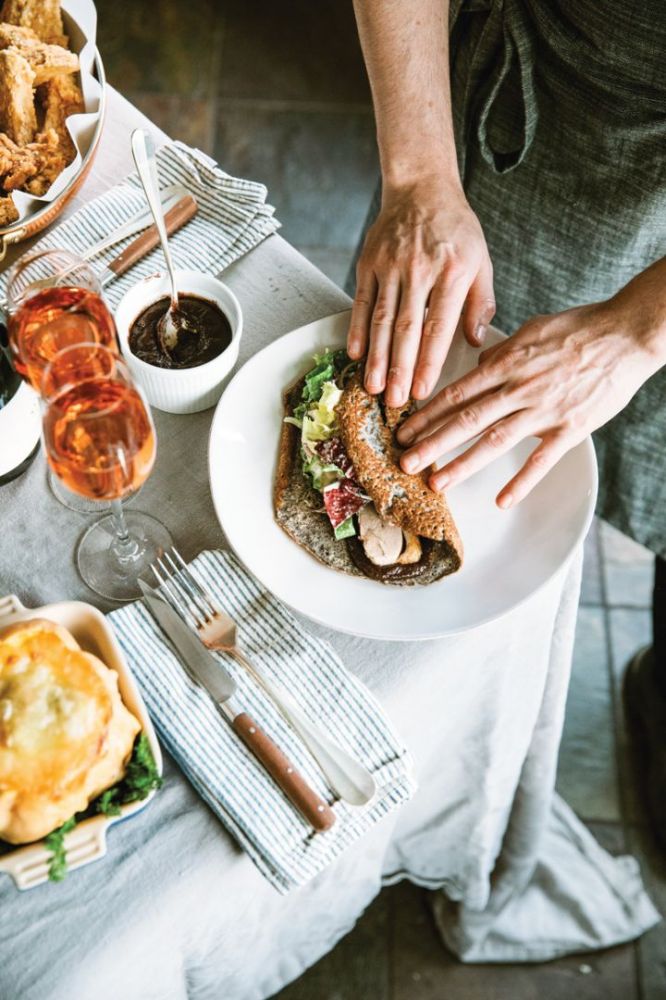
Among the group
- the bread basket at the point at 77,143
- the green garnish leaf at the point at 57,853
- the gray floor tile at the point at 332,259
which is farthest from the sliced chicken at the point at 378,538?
the gray floor tile at the point at 332,259

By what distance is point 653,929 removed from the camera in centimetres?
179

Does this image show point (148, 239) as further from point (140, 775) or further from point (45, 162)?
point (140, 775)

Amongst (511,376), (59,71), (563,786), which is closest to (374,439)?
(511,376)

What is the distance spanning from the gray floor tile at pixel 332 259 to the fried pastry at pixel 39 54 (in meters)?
1.57

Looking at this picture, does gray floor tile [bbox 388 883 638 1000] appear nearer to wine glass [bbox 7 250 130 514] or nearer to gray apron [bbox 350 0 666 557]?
gray apron [bbox 350 0 666 557]

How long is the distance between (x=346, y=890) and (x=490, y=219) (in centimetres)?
120

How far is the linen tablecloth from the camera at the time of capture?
86cm

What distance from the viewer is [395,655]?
99cm

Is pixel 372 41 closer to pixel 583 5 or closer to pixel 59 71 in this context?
pixel 583 5

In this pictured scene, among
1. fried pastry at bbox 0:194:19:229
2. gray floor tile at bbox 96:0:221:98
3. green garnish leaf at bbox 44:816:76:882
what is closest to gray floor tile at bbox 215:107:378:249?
gray floor tile at bbox 96:0:221:98

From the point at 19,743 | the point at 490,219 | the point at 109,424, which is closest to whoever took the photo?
the point at 19,743

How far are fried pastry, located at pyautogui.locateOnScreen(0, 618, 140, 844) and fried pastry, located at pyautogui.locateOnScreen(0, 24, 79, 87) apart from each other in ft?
2.74

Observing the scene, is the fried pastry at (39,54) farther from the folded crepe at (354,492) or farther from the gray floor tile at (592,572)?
the gray floor tile at (592,572)

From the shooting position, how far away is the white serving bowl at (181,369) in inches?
41.4
